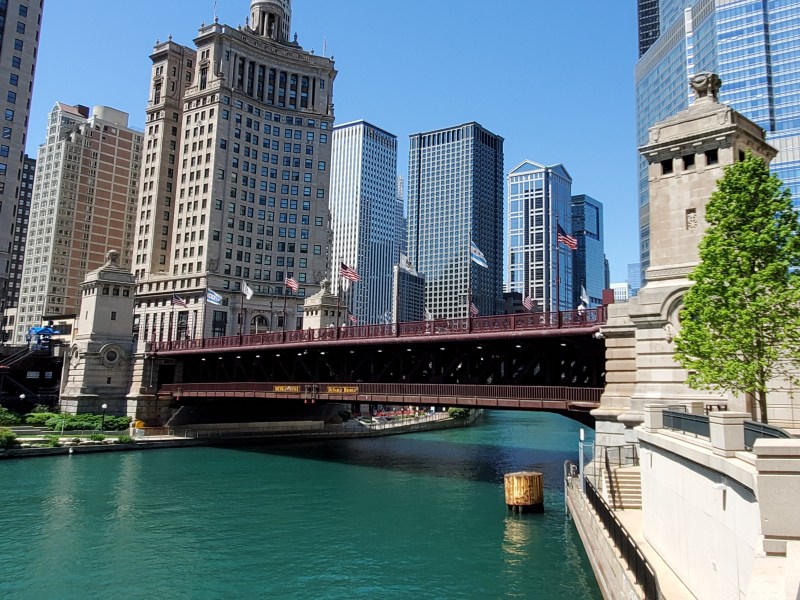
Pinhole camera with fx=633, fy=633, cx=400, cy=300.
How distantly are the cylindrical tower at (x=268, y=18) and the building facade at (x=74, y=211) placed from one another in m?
74.1

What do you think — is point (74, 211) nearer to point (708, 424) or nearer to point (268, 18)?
point (268, 18)

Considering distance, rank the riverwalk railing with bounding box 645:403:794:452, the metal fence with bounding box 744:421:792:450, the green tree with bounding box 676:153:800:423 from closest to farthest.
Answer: the metal fence with bounding box 744:421:792:450 < the riverwalk railing with bounding box 645:403:794:452 < the green tree with bounding box 676:153:800:423

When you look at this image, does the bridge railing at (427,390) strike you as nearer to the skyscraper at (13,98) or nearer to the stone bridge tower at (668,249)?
the stone bridge tower at (668,249)

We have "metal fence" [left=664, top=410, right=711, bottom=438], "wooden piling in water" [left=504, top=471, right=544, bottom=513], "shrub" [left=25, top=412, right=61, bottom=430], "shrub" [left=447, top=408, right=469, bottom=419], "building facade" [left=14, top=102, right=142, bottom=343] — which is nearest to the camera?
"metal fence" [left=664, top=410, right=711, bottom=438]

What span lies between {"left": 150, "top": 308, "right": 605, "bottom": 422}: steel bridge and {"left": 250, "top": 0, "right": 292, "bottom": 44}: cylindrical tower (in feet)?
300

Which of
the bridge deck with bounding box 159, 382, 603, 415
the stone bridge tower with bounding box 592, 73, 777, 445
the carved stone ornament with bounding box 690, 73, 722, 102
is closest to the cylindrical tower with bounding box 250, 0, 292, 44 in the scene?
the bridge deck with bounding box 159, 382, 603, 415

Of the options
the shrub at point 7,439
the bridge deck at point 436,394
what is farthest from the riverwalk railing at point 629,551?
the shrub at point 7,439

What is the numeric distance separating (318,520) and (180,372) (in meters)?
50.3

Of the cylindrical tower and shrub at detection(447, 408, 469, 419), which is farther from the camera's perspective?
the cylindrical tower

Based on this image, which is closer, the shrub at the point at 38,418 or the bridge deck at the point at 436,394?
the bridge deck at the point at 436,394

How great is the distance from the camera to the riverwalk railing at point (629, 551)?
653 inches

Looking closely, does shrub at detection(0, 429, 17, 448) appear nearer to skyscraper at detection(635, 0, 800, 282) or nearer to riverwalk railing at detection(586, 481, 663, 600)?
riverwalk railing at detection(586, 481, 663, 600)

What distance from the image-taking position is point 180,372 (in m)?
80.8

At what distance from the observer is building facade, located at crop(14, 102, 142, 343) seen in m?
177
